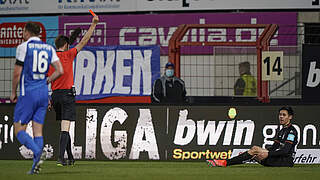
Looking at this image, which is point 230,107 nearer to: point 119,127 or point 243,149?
point 243,149

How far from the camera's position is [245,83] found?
13.4m

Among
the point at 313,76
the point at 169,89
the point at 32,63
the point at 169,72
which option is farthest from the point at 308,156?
the point at 32,63

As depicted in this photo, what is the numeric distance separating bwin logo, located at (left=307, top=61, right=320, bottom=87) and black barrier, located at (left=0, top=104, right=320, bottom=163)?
0.51m

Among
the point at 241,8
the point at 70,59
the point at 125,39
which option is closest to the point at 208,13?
the point at 241,8

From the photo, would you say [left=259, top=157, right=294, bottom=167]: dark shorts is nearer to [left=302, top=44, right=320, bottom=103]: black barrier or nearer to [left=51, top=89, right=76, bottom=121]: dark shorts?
[left=302, top=44, right=320, bottom=103]: black barrier

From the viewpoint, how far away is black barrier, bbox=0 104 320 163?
1252cm

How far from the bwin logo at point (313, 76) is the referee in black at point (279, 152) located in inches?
86.0

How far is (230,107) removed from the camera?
497 inches

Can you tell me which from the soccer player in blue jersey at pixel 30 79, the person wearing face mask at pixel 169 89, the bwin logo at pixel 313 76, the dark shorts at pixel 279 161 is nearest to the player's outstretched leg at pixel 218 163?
the dark shorts at pixel 279 161

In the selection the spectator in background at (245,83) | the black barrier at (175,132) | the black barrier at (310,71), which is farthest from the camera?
the spectator in background at (245,83)

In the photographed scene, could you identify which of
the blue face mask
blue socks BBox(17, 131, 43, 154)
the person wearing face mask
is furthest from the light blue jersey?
the blue face mask

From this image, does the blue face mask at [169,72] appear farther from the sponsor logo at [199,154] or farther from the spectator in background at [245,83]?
the sponsor logo at [199,154]

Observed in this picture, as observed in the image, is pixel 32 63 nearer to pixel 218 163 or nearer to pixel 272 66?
pixel 218 163

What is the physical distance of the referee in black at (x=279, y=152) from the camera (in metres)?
10.6
